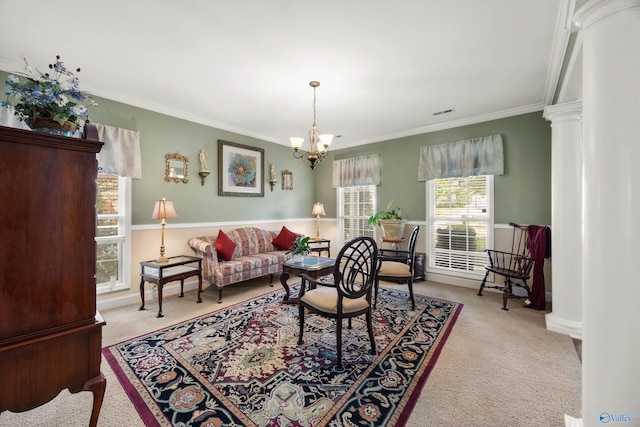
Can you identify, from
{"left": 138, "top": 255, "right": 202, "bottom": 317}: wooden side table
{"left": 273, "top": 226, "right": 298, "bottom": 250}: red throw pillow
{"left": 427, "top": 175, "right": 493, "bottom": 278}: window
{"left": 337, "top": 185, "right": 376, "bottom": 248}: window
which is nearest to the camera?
{"left": 138, "top": 255, "right": 202, "bottom": 317}: wooden side table

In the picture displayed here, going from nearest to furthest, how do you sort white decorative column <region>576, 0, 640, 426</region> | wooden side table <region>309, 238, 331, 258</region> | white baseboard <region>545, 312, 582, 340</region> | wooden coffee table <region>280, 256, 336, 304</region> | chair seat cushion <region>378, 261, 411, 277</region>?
white decorative column <region>576, 0, 640, 426</region> < white baseboard <region>545, 312, 582, 340</region> < wooden coffee table <region>280, 256, 336, 304</region> < chair seat cushion <region>378, 261, 411, 277</region> < wooden side table <region>309, 238, 331, 258</region>

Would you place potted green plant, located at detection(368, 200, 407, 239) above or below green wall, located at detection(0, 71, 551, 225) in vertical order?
below

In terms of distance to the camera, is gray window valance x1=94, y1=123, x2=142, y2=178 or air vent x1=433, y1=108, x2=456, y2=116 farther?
air vent x1=433, y1=108, x2=456, y2=116

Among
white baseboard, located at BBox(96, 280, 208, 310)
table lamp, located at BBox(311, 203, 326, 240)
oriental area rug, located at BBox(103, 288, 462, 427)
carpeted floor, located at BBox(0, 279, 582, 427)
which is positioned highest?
table lamp, located at BBox(311, 203, 326, 240)

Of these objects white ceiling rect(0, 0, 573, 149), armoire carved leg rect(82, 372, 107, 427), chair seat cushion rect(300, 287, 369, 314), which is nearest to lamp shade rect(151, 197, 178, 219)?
white ceiling rect(0, 0, 573, 149)

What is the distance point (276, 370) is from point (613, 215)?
2314 mm

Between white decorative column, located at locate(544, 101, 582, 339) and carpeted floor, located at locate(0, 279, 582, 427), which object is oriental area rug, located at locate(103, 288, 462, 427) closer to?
carpeted floor, located at locate(0, 279, 582, 427)

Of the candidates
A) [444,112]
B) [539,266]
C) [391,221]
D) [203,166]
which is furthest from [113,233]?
[539,266]

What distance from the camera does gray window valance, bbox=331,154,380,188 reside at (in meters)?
5.51

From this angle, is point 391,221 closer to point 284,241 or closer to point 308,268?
point 284,241

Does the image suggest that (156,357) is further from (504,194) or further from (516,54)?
(504,194)

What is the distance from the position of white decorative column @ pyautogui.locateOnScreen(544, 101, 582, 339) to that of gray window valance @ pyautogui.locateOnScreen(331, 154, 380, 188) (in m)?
2.91

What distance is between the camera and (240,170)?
16.5 feet

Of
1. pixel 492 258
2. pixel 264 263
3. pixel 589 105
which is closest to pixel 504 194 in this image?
pixel 492 258
